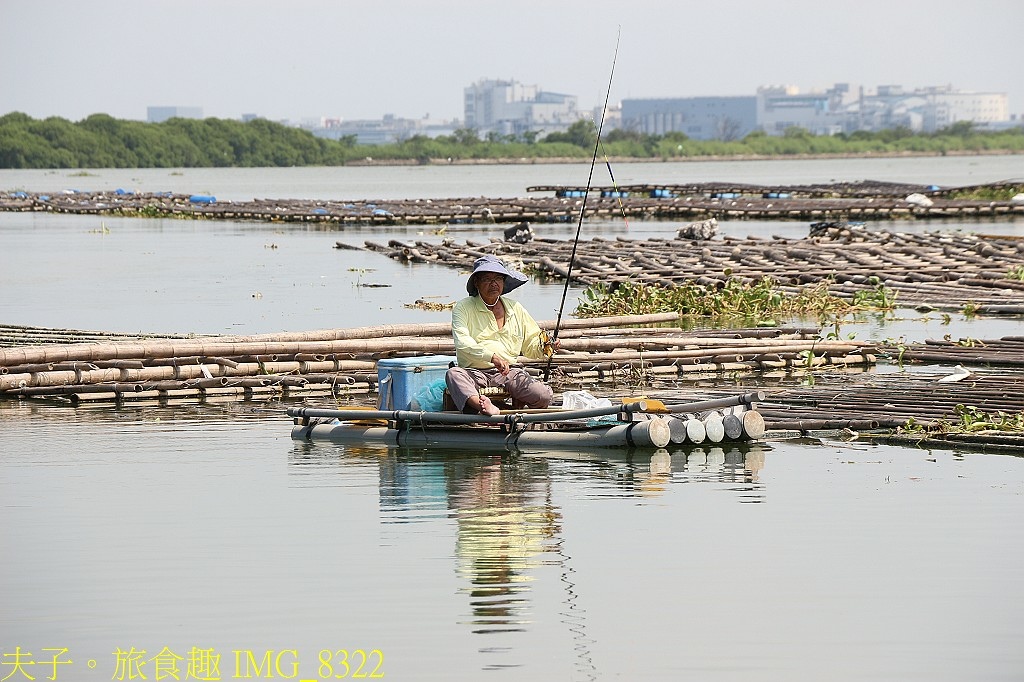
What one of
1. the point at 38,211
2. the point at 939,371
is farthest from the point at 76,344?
the point at 38,211

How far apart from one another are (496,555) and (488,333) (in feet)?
9.50

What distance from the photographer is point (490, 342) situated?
1149 centimetres

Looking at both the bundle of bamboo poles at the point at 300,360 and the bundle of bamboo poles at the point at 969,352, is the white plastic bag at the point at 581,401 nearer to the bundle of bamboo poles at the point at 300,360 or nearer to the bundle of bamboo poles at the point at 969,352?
the bundle of bamboo poles at the point at 300,360

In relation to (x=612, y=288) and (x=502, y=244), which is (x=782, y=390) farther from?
(x=502, y=244)

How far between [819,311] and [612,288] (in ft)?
12.2

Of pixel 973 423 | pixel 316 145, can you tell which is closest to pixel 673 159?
pixel 316 145

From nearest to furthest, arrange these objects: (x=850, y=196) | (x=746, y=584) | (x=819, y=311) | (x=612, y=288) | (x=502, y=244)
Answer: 1. (x=746, y=584)
2. (x=819, y=311)
3. (x=612, y=288)
4. (x=502, y=244)
5. (x=850, y=196)

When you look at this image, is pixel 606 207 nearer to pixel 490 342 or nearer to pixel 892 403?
pixel 892 403

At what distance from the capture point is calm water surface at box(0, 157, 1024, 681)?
23.6ft

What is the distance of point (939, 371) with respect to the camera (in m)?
15.4

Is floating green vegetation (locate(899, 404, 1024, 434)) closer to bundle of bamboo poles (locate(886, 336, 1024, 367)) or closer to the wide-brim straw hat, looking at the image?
the wide-brim straw hat

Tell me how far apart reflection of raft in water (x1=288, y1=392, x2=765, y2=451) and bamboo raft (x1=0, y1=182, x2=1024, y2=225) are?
3281 centimetres

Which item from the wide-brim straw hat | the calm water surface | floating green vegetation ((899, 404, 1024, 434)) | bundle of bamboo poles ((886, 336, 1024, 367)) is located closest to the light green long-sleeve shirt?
the wide-brim straw hat

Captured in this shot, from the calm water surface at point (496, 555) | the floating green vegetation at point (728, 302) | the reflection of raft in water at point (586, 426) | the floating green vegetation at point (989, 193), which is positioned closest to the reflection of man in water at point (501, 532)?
the calm water surface at point (496, 555)
